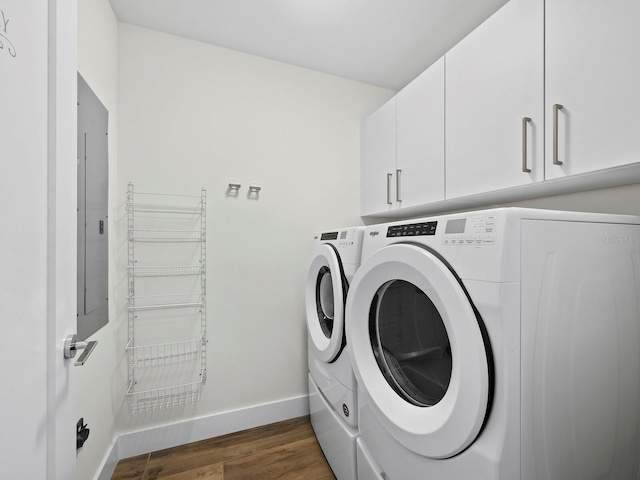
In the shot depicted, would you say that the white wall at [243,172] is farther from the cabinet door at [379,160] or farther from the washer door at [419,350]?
the washer door at [419,350]

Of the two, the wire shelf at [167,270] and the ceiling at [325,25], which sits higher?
the ceiling at [325,25]

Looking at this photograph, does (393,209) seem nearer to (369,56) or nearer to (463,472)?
(369,56)

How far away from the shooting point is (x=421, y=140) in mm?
1652

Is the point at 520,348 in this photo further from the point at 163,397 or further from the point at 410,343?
the point at 163,397

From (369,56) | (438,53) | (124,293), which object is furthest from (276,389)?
(438,53)

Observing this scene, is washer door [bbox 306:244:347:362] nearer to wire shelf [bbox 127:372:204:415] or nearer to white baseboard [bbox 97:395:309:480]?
white baseboard [bbox 97:395:309:480]

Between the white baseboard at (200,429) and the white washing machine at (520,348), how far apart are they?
118cm

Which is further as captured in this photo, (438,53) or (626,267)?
(438,53)

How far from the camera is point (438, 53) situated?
190 centimetres

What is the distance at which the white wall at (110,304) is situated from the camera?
117cm

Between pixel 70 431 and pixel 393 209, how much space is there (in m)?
1.80

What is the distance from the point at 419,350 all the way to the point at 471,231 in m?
0.53

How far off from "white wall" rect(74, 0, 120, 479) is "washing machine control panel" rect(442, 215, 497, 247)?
1.48m

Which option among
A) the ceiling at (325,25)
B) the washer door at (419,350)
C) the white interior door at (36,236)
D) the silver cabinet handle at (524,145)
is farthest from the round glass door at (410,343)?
the ceiling at (325,25)
